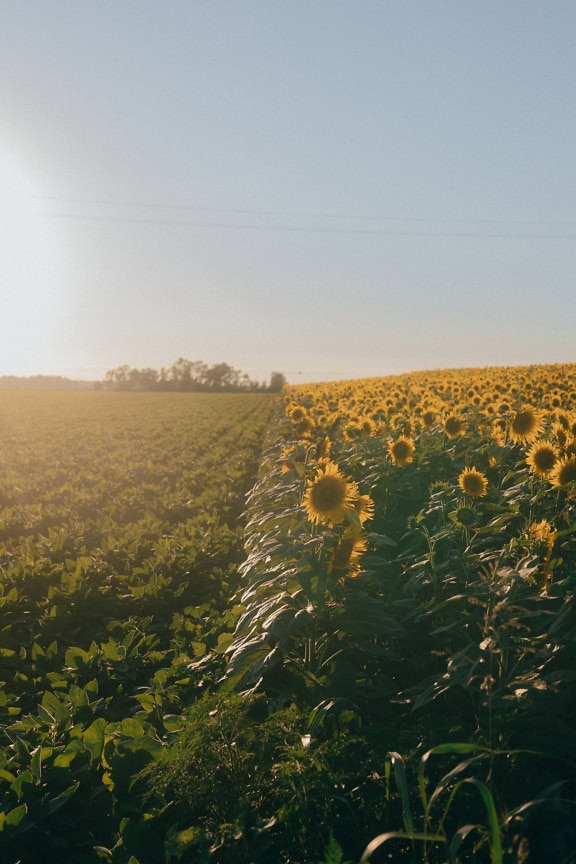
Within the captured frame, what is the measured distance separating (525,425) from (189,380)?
91.5 meters

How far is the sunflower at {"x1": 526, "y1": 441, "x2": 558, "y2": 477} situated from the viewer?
4438 mm

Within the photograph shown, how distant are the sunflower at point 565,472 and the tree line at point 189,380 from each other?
3083 inches

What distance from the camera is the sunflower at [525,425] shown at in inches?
229

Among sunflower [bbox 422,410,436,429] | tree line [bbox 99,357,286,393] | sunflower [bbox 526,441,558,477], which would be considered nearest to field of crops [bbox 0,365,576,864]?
sunflower [bbox 526,441,558,477]

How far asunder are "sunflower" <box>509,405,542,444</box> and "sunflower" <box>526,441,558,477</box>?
130cm

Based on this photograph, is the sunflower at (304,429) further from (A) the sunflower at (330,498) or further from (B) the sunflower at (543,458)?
(A) the sunflower at (330,498)

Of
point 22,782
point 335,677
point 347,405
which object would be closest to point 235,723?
point 335,677

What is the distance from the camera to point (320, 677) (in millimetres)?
3410

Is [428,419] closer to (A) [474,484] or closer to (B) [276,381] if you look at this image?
(A) [474,484]

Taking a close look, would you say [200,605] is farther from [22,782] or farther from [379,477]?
[22,782]

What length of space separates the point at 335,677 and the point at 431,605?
0.89 metres

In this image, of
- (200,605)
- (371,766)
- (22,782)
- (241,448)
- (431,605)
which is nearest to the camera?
(371,766)

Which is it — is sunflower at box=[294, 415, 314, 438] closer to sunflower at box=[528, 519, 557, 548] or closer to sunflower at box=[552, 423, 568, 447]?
sunflower at box=[552, 423, 568, 447]

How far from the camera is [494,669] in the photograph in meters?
3.03
